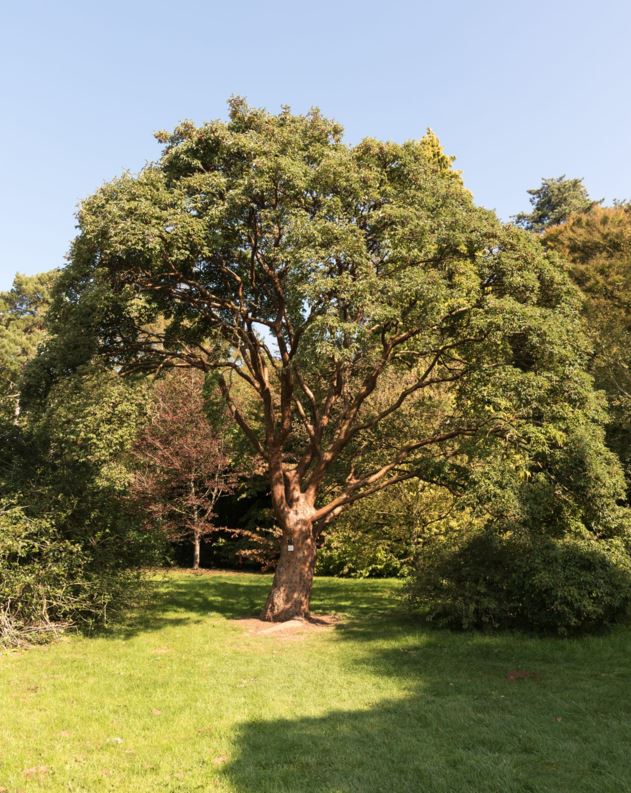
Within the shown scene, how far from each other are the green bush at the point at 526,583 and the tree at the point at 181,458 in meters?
12.7

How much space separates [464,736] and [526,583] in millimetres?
5422

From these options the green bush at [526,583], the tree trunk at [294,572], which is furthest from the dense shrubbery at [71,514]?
the green bush at [526,583]

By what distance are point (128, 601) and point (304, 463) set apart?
16.2ft

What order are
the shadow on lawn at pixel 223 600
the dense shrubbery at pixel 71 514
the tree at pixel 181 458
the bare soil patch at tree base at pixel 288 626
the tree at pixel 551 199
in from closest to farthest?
the dense shrubbery at pixel 71 514 → the bare soil patch at tree base at pixel 288 626 → the shadow on lawn at pixel 223 600 → the tree at pixel 181 458 → the tree at pixel 551 199

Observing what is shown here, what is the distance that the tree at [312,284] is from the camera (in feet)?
35.7

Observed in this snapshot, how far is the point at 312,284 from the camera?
10.4 metres

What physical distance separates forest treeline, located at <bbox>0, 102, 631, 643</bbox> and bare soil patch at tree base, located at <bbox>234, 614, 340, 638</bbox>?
0.46 m

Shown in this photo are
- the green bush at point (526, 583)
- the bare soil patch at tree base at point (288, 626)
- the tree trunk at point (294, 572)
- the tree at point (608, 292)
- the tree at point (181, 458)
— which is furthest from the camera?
the tree at point (181, 458)

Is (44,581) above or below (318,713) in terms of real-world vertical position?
above

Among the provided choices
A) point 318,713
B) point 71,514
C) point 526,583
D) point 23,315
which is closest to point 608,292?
point 526,583

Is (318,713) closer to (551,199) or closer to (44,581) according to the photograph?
(44,581)

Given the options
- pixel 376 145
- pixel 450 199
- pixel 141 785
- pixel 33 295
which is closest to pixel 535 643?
pixel 141 785

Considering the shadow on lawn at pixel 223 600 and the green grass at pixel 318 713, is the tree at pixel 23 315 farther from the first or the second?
the green grass at pixel 318 713

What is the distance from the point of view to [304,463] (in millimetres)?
14453
